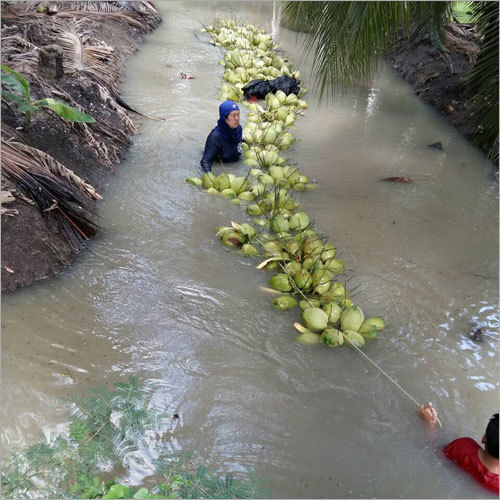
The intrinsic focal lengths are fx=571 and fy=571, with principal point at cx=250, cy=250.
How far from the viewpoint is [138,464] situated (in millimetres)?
2564

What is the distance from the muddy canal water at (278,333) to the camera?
2.84m

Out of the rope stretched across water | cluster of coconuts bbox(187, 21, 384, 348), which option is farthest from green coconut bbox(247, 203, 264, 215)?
the rope stretched across water

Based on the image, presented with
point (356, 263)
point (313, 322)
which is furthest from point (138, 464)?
point (356, 263)

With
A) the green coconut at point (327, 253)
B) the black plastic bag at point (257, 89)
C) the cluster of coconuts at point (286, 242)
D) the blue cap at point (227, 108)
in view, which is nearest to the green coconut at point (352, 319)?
the cluster of coconuts at point (286, 242)

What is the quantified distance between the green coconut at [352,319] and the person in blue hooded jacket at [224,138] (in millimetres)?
2486

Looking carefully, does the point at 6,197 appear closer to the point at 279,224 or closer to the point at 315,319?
the point at 279,224

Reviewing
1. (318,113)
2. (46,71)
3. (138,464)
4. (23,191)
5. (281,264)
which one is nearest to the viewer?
(138,464)

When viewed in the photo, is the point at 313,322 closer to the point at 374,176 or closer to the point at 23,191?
the point at 23,191

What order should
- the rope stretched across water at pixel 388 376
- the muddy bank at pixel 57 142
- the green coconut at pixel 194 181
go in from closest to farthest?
the rope stretched across water at pixel 388 376 < the muddy bank at pixel 57 142 < the green coconut at pixel 194 181

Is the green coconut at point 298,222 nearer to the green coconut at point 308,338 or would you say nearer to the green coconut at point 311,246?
the green coconut at point 311,246

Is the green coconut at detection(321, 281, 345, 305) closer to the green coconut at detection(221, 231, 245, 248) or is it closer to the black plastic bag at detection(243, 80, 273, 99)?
the green coconut at detection(221, 231, 245, 248)

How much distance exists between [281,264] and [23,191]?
190 cm

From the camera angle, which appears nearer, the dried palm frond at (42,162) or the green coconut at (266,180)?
the dried palm frond at (42,162)

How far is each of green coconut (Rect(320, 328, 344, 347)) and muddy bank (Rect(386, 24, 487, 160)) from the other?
4695 mm
